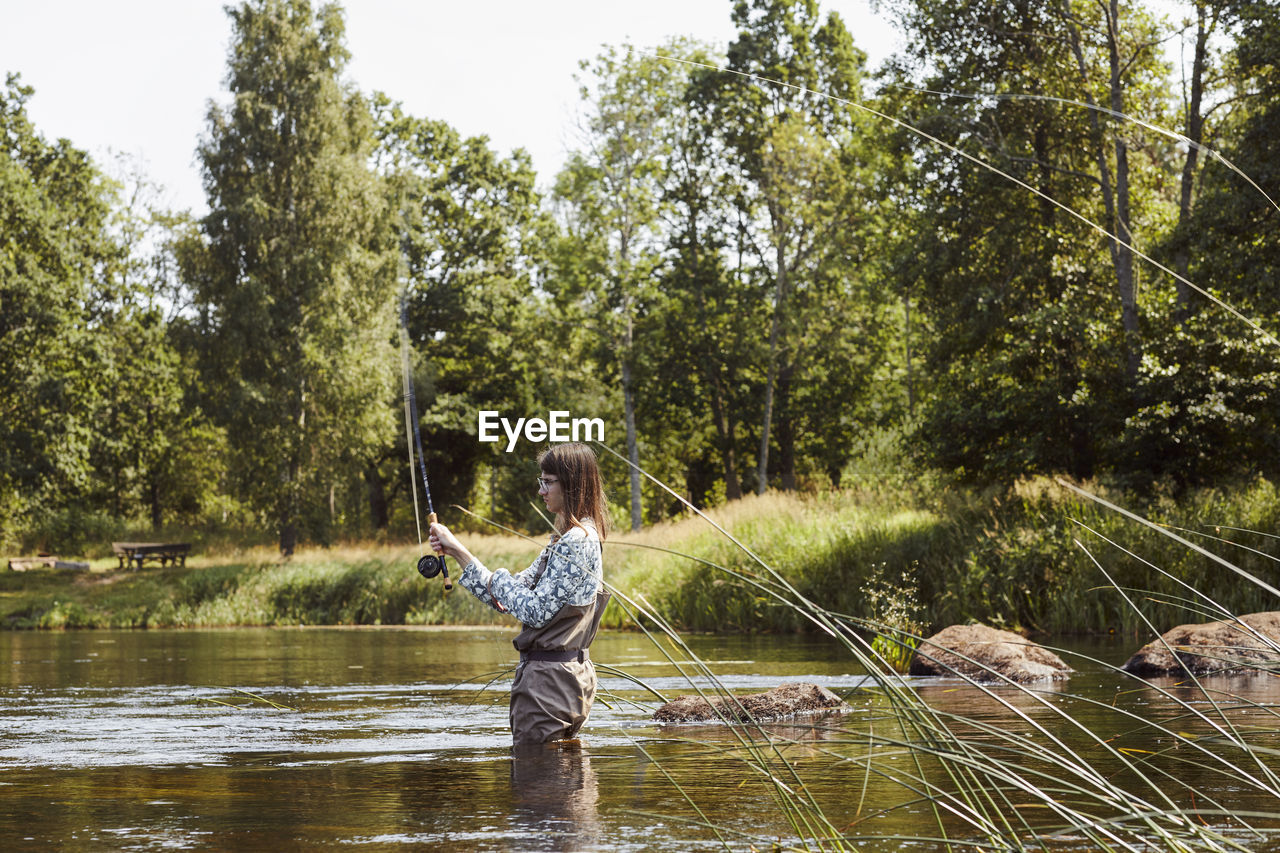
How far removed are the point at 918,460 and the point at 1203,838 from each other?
24.5 meters

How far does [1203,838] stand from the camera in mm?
2492

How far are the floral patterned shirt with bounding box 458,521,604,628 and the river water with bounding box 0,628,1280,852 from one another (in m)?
0.77

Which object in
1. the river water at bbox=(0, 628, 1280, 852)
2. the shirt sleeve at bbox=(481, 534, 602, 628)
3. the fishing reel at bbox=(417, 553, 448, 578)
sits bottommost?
the river water at bbox=(0, 628, 1280, 852)

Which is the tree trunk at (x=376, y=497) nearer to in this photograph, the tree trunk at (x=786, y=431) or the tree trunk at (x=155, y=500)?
the tree trunk at (x=155, y=500)

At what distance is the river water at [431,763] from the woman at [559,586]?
1.43ft

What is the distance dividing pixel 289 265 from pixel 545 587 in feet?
108

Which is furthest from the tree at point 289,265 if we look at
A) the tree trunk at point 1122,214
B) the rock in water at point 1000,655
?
the rock in water at point 1000,655

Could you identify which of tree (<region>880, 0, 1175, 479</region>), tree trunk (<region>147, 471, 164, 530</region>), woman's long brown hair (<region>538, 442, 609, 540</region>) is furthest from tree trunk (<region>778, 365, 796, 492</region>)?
woman's long brown hair (<region>538, 442, 609, 540</region>)

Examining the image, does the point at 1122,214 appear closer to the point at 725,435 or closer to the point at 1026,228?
the point at 1026,228

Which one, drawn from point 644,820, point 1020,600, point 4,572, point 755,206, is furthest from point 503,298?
point 644,820

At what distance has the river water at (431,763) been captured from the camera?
4.98m

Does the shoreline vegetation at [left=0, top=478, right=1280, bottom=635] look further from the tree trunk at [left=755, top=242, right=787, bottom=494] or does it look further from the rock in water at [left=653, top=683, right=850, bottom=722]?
the tree trunk at [left=755, top=242, right=787, bottom=494]

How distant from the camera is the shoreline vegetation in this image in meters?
17.6

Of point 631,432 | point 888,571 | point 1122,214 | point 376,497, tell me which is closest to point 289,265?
point 631,432
